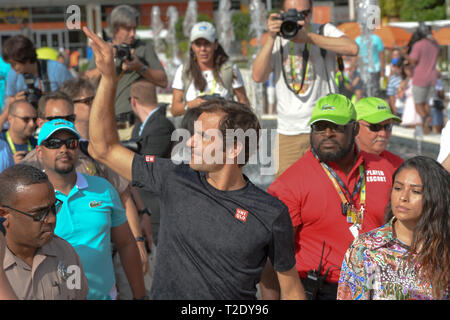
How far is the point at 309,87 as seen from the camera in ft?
18.2

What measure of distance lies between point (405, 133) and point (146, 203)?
6.68 m

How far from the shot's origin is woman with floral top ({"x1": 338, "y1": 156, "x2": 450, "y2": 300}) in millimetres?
2941

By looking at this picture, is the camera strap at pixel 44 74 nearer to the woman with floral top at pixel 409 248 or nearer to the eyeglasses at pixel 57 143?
the eyeglasses at pixel 57 143

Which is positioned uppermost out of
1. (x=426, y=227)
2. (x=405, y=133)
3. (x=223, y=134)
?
(x=223, y=134)

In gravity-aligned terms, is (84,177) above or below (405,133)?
above

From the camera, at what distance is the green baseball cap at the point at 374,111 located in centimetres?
472

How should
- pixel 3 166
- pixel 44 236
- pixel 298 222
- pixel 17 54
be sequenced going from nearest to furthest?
1. pixel 44 236
2. pixel 298 222
3. pixel 3 166
4. pixel 17 54

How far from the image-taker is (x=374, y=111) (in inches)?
188

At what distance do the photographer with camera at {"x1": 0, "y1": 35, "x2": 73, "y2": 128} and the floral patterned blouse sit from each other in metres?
3.88

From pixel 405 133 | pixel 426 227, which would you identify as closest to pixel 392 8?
pixel 405 133

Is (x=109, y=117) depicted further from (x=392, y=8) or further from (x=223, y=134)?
(x=392, y=8)

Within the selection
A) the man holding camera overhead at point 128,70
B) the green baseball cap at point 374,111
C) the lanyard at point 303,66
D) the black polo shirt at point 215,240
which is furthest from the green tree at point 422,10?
the black polo shirt at point 215,240

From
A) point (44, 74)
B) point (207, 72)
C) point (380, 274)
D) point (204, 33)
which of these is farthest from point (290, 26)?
point (380, 274)

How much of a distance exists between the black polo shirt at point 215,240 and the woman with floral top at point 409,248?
12.7 inches
